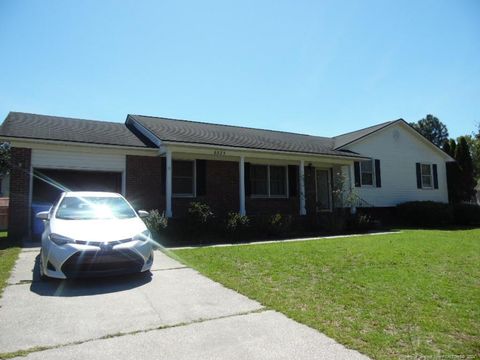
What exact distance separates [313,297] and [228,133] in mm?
12357

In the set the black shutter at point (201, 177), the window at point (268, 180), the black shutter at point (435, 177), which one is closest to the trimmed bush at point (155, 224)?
the black shutter at point (201, 177)

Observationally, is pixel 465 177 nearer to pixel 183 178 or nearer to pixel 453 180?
pixel 453 180

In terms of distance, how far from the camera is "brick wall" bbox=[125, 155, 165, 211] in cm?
Result: 1275

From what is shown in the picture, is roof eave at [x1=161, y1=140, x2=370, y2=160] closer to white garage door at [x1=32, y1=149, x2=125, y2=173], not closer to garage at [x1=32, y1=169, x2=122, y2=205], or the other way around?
white garage door at [x1=32, y1=149, x2=125, y2=173]

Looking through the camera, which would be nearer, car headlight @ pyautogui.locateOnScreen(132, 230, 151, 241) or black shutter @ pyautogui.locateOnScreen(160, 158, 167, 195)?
car headlight @ pyautogui.locateOnScreen(132, 230, 151, 241)

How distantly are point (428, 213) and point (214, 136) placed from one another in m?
11.6

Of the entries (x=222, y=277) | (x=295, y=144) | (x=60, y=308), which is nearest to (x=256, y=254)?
(x=222, y=277)

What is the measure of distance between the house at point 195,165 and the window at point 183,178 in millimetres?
42

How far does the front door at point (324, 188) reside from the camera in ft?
59.4

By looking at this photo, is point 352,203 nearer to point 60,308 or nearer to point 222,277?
point 222,277

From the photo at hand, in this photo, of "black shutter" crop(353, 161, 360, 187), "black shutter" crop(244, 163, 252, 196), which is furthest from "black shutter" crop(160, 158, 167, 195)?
"black shutter" crop(353, 161, 360, 187)

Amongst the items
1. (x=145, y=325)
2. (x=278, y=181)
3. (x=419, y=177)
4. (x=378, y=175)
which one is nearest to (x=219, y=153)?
(x=278, y=181)

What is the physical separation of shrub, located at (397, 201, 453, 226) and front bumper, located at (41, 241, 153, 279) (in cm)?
1640

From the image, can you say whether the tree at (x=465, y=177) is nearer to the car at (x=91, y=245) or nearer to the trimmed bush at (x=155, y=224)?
the trimmed bush at (x=155, y=224)
